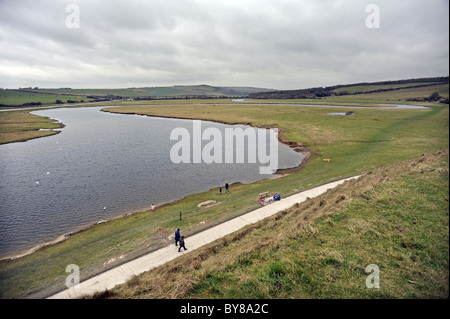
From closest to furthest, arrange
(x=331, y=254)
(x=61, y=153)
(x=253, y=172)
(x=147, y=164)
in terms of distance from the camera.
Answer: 1. (x=331, y=254)
2. (x=253, y=172)
3. (x=147, y=164)
4. (x=61, y=153)

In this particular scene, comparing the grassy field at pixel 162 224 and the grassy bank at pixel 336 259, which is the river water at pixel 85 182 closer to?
the grassy field at pixel 162 224

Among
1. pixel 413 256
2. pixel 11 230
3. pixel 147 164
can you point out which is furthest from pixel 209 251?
pixel 147 164

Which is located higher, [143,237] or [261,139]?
[261,139]

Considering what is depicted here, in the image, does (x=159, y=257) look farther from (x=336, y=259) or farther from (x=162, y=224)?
(x=336, y=259)

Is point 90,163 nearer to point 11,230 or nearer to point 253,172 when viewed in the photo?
point 11,230

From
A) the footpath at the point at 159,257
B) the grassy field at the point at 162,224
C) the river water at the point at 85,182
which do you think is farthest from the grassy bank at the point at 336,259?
the river water at the point at 85,182

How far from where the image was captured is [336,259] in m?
9.53

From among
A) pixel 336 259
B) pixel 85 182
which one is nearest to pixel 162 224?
pixel 336 259

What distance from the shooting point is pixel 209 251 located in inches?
531

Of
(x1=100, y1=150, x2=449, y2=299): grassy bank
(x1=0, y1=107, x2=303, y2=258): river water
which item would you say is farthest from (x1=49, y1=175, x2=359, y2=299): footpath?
(x1=0, y1=107, x2=303, y2=258): river water

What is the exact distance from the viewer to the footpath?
12.5m

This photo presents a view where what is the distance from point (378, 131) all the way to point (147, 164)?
64.7 meters

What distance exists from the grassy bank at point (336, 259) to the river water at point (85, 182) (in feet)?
57.2

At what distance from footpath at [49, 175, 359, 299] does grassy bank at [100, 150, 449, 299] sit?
2014 millimetres
